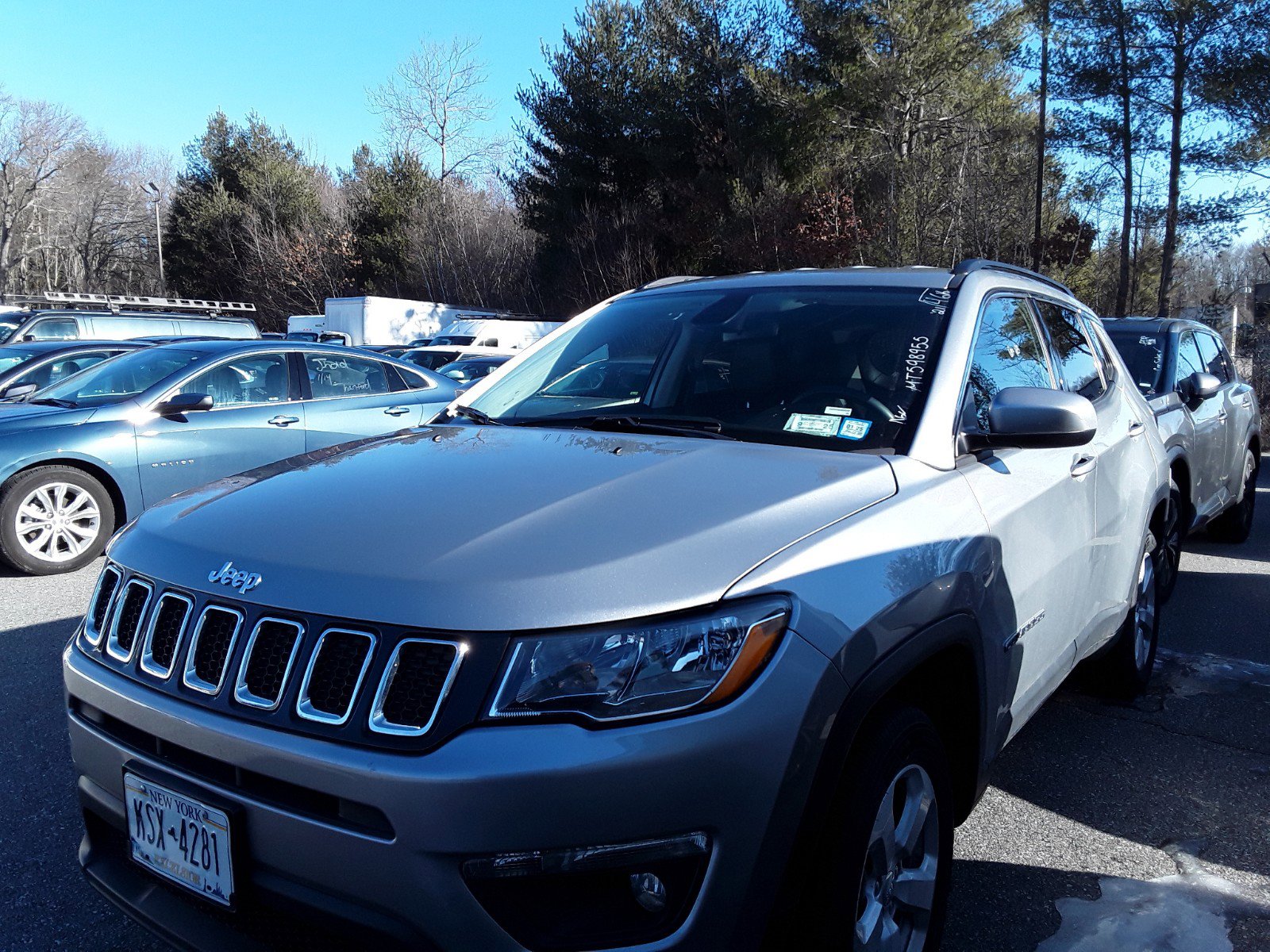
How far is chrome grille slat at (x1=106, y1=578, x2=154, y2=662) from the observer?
2.19 meters

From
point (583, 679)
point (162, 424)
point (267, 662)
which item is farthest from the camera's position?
point (162, 424)

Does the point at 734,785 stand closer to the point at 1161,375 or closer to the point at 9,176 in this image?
the point at 1161,375

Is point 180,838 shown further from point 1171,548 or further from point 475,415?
point 1171,548

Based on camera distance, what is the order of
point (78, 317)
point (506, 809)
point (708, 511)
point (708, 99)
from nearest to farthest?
1. point (506, 809)
2. point (708, 511)
3. point (78, 317)
4. point (708, 99)

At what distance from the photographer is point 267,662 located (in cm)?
189

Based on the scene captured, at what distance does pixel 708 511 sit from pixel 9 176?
2619 inches

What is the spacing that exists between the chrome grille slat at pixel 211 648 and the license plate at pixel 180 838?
0.21 metres

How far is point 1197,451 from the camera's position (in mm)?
6172

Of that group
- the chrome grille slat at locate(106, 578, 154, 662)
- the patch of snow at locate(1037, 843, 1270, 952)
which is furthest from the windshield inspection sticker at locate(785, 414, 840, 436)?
the chrome grille slat at locate(106, 578, 154, 662)

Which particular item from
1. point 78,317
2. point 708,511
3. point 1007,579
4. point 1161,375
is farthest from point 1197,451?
point 78,317

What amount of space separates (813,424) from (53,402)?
22.4 feet

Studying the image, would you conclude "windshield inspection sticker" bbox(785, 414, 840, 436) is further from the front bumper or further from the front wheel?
the front bumper

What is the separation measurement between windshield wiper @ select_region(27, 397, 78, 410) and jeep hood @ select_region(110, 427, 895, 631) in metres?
5.70

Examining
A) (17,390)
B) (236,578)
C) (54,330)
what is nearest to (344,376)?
(17,390)
